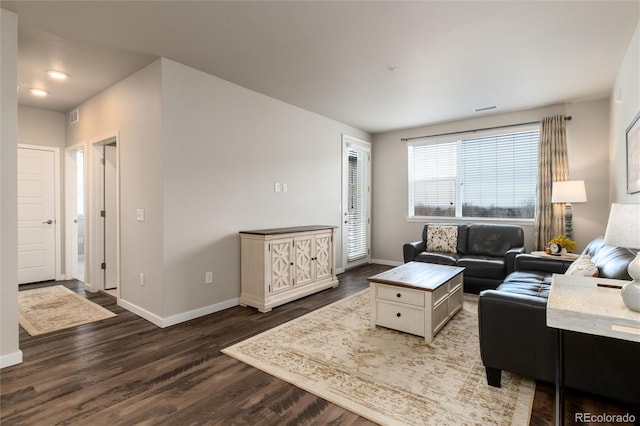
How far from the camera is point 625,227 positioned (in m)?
1.63

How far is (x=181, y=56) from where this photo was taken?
124 inches

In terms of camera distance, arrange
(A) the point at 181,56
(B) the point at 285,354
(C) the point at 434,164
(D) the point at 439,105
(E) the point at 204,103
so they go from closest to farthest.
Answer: (B) the point at 285,354, (A) the point at 181,56, (E) the point at 204,103, (D) the point at 439,105, (C) the point at 434,164

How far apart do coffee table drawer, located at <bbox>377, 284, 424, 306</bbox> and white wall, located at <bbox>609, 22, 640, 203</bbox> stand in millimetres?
1960

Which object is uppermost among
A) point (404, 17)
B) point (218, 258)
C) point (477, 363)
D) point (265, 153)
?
point (404, 17)

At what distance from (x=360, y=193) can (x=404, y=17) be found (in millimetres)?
3956

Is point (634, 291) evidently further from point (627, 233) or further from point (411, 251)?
point (411, 251)

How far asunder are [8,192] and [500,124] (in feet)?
19.4

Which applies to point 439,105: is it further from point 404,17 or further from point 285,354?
point 285,354

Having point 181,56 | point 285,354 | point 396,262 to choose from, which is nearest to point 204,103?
point 181,56

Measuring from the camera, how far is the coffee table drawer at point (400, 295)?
2.87 metres

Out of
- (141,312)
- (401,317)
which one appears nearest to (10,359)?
(141,312)

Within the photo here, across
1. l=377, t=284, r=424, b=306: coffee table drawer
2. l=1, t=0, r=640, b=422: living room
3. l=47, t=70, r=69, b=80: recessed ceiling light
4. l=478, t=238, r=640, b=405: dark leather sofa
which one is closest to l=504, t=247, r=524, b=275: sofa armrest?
l=1, t=0, r=640, b=422: living room

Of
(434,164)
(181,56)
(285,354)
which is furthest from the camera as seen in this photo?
(434,164)

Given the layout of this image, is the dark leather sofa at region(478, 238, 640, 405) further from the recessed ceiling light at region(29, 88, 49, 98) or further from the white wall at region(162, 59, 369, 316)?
the recessed ceiling light at region(29, 88, 49, 98)
